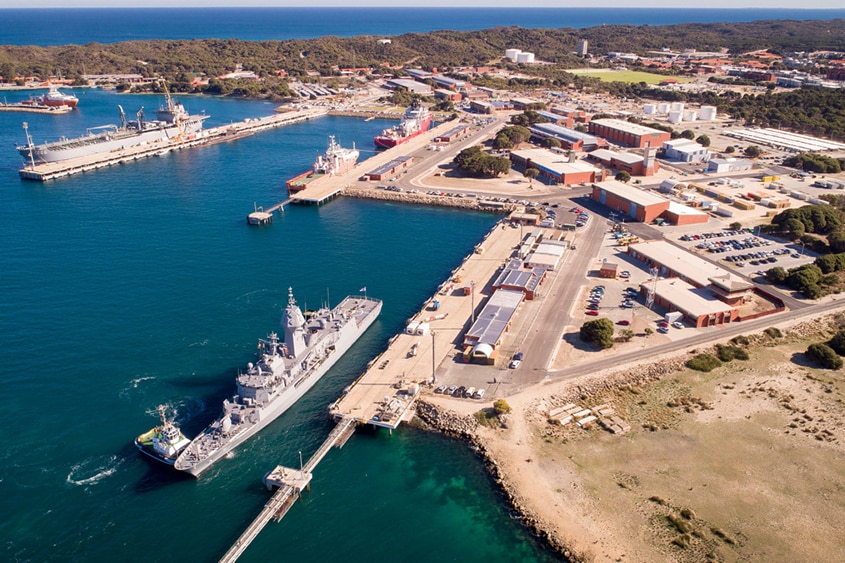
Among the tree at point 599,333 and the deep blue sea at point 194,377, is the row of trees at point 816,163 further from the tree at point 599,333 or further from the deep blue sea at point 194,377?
the tree at point 599,333

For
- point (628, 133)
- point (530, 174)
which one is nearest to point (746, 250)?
point (530, 174)

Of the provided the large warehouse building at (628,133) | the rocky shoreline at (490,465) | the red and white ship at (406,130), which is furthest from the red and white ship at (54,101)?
the rocky shoreline at (490,465)

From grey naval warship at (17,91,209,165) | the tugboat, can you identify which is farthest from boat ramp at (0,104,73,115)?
the tugboat

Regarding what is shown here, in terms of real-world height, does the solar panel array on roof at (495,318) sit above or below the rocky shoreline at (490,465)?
above

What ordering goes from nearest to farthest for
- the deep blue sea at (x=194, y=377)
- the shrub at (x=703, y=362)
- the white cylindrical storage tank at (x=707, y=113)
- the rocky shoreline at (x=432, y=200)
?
the deep blue sea at (x=194, y=377) → the shrub at (x=703, y=362) → the rocky shoreline at (x=432, y=200) → the white cylindrical storage tank at (x=707, y=113)

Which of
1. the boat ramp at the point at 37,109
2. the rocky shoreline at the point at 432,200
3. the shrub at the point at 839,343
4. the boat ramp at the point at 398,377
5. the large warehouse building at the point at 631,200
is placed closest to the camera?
the boat ramp at the point at 398,377

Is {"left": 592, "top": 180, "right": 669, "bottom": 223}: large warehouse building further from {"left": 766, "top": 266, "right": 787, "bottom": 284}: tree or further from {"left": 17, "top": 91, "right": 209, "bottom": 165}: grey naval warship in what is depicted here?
{"left": 17, "top": 91, "right": 209, "bottom": 165}: grey naval warship

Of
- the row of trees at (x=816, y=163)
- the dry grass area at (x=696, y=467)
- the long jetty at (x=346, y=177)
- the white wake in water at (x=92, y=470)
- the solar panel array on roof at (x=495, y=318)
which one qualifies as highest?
the row of trees at (x=816, y=163)

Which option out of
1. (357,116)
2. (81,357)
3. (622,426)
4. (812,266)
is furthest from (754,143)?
(81,357)
